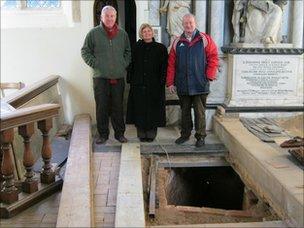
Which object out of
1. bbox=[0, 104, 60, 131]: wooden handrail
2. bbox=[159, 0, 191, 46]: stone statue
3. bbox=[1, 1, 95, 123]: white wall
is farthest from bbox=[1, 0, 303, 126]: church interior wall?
bbox=[0, 104, 60, 131]: wooden handrail

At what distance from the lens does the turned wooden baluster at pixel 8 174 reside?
2.48m

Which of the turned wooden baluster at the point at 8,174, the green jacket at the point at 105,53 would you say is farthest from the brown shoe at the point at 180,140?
the turned wooden baluster at the point at 8,174

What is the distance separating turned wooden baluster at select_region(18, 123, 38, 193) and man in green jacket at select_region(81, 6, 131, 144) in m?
1.64

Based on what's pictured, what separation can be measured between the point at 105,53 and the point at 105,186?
56.9 inches

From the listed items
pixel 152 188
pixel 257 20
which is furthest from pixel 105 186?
pixel 257 20

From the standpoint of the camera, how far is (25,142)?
2668 millimetres

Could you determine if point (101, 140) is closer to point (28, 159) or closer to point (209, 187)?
point (209, 187)

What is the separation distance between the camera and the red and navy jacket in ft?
13.5

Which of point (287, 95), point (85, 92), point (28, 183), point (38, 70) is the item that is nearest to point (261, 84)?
point (287, 95)

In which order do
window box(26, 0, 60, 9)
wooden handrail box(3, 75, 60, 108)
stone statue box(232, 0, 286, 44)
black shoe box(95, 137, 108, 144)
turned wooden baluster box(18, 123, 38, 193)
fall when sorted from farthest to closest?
window box(26, 0, 60, 9)
stone statue box(232, 0, 286, 44)
black shoe box(95, 137, 108, 144)
wooden handrail box(3, 75, 60, 108)
turned wooden baluster box(18, 123, 38, 193)

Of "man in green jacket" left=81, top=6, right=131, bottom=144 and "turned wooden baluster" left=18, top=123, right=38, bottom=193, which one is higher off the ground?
"man in green jacket" left=81, top=6, right=131, bottom=144

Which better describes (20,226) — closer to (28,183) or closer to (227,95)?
(28,183)

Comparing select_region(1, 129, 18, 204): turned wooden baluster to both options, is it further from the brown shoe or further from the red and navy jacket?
the brown shoe

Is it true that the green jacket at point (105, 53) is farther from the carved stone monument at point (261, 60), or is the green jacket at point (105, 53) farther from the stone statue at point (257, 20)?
the stone statue at point (257, 20)
